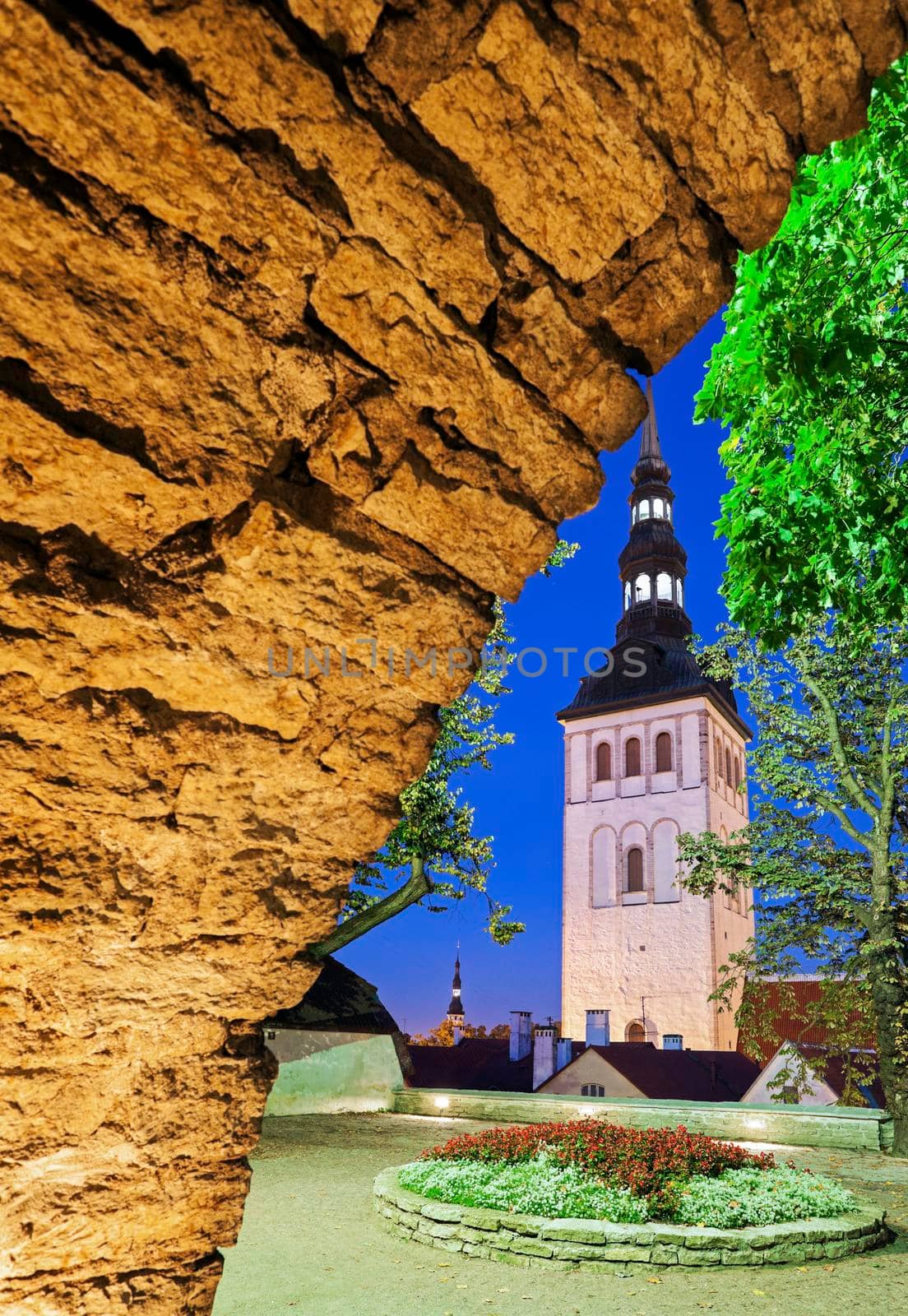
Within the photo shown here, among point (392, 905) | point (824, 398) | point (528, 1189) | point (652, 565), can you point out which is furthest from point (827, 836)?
point (652, 565)

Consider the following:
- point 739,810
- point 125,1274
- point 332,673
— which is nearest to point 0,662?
point 332,673

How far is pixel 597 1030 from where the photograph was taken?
30547 millimetres

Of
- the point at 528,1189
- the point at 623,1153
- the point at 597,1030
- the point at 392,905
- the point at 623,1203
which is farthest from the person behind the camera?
the point at 597,1030

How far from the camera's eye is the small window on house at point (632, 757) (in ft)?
152

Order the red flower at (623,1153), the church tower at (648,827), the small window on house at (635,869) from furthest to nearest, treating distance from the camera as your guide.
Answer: the small window on house at (635,869) < the church tower at (648,827) < the red flower at (623,1153)

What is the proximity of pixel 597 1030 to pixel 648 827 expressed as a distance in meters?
15.4

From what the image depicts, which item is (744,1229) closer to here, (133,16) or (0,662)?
(0,662)

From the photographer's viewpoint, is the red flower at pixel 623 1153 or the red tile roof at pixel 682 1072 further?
the red tile roof at pixel 682 1072

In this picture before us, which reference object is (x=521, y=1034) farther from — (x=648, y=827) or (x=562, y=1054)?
(x=648, y=827)

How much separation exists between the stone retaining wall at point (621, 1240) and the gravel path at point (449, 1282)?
0.11 meters

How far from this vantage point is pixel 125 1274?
86.7 inches

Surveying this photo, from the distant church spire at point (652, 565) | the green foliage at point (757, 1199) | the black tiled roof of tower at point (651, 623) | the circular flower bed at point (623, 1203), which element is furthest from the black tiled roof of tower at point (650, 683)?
the green foliage at point (757, 1199)

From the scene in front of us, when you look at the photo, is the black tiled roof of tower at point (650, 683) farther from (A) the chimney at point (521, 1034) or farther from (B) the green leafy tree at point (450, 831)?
(B) the green leafy tree at point (450, 831)

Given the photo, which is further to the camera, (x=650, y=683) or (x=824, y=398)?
(x=650, y=683)
